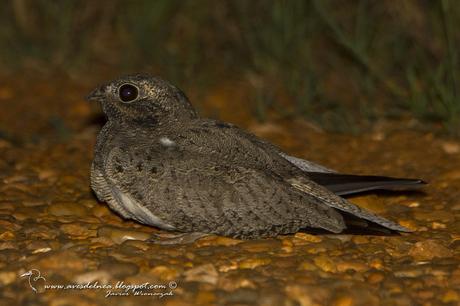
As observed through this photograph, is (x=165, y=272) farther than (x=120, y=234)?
No

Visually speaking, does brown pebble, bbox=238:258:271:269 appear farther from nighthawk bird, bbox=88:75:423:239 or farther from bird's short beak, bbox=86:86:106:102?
bird's short beak, bbox=86:86:106:102

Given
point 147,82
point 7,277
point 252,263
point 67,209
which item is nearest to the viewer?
point 7,277

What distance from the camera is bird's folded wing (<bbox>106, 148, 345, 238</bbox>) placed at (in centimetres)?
381

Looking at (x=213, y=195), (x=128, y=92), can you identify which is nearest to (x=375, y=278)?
(x=213, y=195)

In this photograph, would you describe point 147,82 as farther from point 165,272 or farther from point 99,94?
point 165,272

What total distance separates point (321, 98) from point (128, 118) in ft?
8.48

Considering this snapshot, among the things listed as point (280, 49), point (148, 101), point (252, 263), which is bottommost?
point (252, 263)

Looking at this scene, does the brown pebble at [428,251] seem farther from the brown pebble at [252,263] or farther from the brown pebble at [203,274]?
the brown pebble at [203,274]

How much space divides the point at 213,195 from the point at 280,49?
3315 mm

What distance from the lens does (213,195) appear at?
12.5ft

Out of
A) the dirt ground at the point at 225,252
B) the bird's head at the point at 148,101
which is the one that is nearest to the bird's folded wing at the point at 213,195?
the dirt ground at the point at 225,252

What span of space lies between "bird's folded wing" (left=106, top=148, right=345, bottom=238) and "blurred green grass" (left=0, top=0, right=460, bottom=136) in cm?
224

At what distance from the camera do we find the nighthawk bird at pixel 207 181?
382 centimetres

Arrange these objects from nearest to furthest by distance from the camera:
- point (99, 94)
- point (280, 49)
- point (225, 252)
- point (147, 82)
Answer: point (225, 252), point (147, 82), point (99, 94), point (280, 49)
